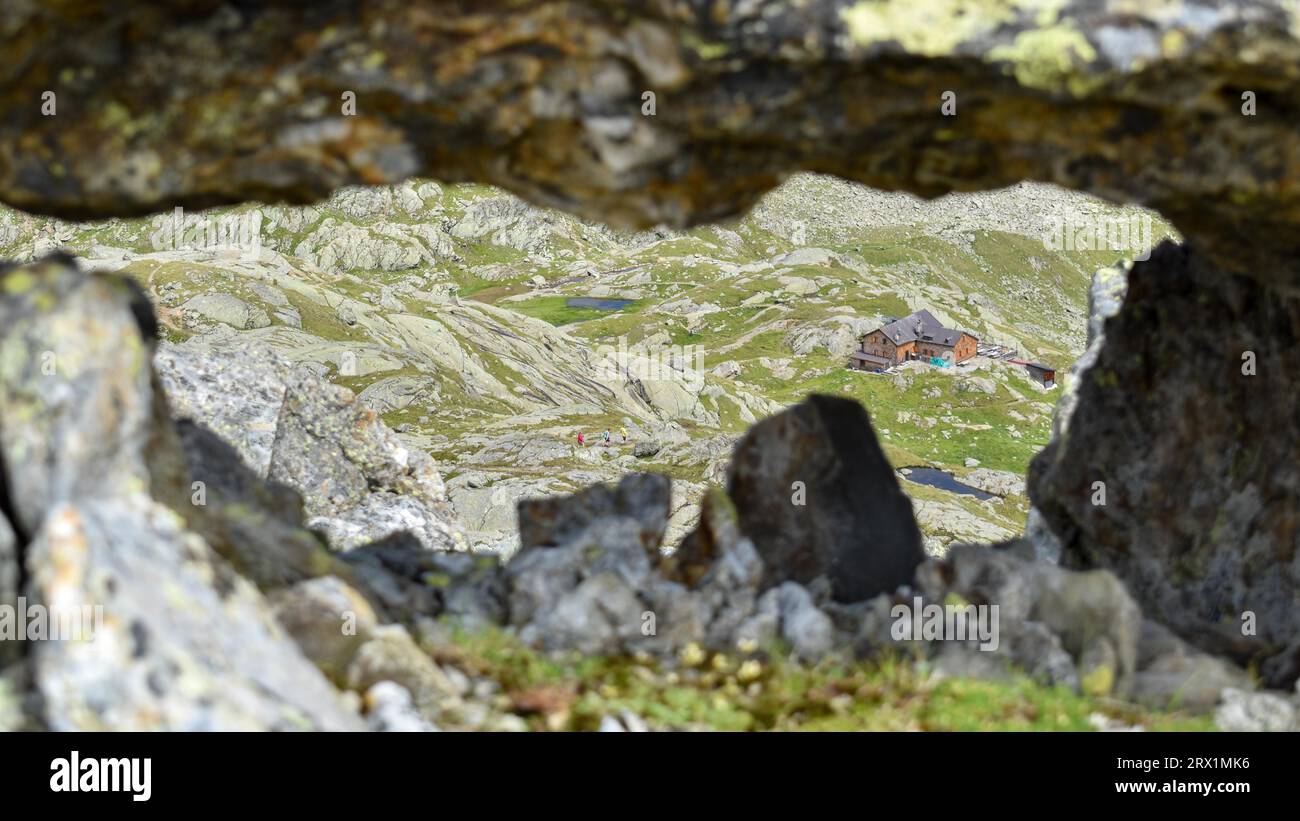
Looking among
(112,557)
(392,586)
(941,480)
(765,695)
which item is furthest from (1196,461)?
(941,480)

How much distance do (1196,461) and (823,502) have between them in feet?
27.5

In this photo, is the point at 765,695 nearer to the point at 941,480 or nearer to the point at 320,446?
the point at 320,446

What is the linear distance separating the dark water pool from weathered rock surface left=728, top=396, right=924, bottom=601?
5289 inches

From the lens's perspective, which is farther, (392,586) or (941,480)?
(941,480)

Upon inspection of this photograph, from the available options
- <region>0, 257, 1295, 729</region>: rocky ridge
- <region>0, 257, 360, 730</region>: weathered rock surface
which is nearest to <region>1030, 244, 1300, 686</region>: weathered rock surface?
<region>0, 257, 1295, 729</region>: rocky ridge

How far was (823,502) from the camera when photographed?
1922 centimetres

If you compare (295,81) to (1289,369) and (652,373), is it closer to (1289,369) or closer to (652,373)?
(1289,369)

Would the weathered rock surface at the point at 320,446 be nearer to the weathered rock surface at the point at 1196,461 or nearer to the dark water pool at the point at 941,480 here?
the weathered rock surface at the point at 1196,461

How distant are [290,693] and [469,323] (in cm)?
12374

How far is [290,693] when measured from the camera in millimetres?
10648

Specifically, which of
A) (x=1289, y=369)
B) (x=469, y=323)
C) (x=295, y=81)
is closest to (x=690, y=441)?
(x=469, y=323)

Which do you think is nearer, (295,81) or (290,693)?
(290,693)

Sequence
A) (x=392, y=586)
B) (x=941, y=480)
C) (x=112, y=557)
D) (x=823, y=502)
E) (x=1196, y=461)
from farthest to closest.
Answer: (x=941, y=480), (x=1196, y=461), (x=823, y=502), (x=392, y=586), (x=112, y=557)

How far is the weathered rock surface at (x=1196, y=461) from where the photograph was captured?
1855 cm
